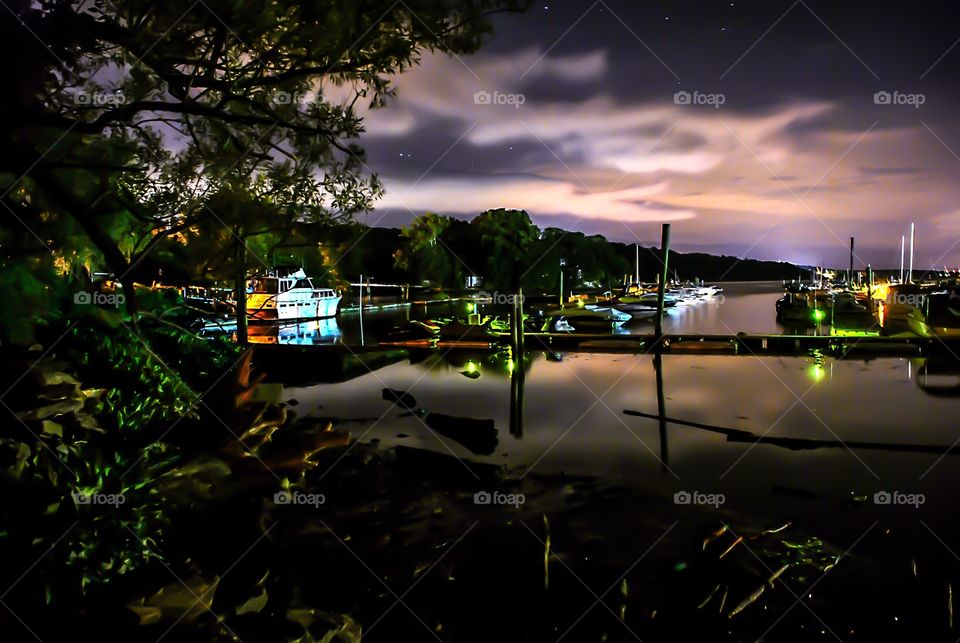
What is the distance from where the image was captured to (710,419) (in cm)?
1541

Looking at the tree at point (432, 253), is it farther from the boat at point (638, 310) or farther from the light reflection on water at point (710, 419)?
the boat at point (638, 310)

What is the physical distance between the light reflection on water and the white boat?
3350cm

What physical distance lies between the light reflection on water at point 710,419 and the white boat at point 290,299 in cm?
3350

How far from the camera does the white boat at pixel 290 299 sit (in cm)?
5525

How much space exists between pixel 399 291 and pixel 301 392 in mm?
97775

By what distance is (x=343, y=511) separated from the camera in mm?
8391

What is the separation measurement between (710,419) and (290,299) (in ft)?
155

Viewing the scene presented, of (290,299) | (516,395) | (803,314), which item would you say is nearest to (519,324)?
(516,395)

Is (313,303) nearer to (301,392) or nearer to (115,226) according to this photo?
(301,392)

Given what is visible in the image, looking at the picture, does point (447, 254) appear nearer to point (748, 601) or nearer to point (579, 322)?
point (579, 322)

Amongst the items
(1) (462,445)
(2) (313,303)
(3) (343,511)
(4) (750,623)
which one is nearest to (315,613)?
(3) (343,511)

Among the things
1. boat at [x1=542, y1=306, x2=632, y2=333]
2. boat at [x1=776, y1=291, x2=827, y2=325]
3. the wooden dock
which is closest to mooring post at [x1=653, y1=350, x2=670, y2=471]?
the wooden dock

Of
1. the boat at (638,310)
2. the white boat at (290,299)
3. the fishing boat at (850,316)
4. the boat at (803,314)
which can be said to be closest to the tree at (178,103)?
the fishing boat at (850,316)

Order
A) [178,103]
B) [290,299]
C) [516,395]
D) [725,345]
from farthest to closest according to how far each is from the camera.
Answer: [290,299] < [725,345] < [516,395] < [178,103]
